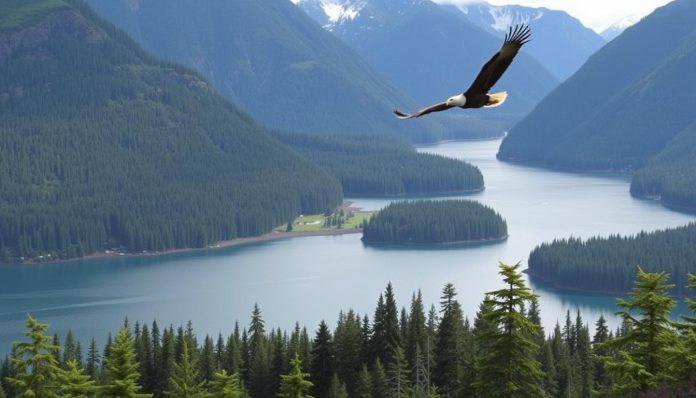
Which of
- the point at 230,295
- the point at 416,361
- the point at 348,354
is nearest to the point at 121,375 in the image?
the point at 416,361

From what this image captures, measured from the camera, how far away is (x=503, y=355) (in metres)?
42.6

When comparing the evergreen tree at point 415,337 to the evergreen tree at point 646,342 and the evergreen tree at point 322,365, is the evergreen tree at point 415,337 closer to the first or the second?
the evergreen tree at point 322,365

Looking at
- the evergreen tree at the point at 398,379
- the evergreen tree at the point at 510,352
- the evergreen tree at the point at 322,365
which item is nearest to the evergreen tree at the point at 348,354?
the evergreen tree at the point at 322,365

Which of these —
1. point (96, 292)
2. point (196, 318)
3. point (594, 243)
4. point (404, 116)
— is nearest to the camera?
point (404, 116)

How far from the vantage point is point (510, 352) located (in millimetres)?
42469

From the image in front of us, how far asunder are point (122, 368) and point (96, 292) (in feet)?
433

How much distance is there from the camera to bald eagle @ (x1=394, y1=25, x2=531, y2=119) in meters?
20.8

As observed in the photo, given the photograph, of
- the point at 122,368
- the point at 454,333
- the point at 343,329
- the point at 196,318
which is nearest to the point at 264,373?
the point at 343,329

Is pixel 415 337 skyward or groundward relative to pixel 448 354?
skyward

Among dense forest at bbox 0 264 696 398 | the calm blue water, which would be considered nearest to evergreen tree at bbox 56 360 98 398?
dense forest at bbox 0 264 696 398

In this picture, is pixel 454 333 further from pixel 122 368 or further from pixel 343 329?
pixel 122 368

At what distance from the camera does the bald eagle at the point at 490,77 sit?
20.8 m

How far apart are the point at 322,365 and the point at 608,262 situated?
10335 centimetres

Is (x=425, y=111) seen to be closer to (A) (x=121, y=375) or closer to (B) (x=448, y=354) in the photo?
(A) (x=121, y=375)
